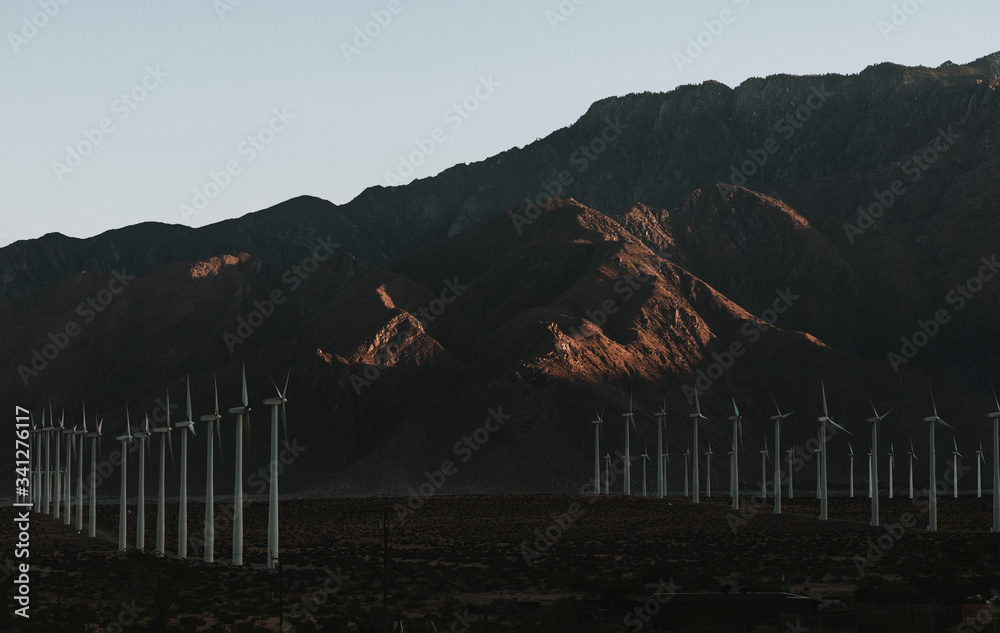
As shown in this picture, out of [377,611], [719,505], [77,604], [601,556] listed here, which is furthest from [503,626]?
[719,505]

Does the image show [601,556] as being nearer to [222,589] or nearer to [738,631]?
[222,589]

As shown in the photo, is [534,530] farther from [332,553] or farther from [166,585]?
[166,585]

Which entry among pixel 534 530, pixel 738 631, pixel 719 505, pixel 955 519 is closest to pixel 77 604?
pixel 738 631

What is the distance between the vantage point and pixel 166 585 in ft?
199

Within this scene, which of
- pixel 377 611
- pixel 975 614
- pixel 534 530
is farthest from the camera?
pixel 534 530

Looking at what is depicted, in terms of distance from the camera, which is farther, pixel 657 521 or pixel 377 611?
pixel 657 521

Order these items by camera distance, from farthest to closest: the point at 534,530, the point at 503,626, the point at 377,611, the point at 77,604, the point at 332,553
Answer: the point at 534,530
the point at 332,553
the point at 77,604
the point at 377,611
the point at 503,626

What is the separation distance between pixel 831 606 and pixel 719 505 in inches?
3902

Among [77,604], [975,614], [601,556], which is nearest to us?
[975,614]

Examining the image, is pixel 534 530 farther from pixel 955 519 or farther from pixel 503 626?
Result: pixel 503 626

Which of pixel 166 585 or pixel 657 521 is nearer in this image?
pixel 166 585

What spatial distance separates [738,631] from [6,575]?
39.2 meters

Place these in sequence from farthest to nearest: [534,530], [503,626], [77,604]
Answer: [534,530]
[77,604]
[503,626]

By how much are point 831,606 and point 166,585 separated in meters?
31.4
